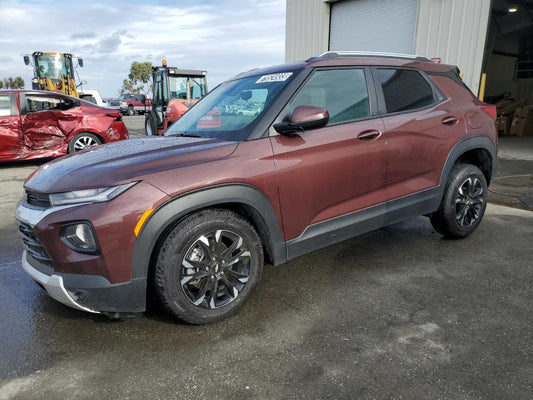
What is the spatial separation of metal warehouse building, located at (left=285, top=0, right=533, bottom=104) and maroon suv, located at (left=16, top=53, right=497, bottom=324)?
545 cm

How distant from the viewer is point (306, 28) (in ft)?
38.5

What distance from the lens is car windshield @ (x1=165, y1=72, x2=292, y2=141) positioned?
8.98ft

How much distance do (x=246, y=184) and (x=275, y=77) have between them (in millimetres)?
1005

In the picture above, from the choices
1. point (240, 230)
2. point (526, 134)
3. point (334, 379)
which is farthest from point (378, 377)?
point (526, 134)

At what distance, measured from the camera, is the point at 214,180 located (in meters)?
2.32

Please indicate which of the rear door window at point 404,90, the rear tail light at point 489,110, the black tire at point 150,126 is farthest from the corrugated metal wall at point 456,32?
the black tire at point 150,126

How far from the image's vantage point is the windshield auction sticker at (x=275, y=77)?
113 inches

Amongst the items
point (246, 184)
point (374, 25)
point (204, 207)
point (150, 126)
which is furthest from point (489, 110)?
point (150, 126)

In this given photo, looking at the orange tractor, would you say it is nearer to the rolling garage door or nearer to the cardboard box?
the rolling garage door

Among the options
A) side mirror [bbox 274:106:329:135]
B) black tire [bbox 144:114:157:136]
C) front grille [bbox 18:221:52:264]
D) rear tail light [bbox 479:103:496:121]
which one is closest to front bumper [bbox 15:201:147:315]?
front grille [bbox 18:221:52:264]

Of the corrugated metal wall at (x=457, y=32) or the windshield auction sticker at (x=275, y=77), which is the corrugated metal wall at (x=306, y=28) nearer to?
the corrugated metal wall at (x=457, y=32)

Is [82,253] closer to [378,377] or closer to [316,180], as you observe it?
[316,180]

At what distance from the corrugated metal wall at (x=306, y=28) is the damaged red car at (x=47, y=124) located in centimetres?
626

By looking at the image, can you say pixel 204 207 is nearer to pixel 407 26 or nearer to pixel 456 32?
pixel 456 32
